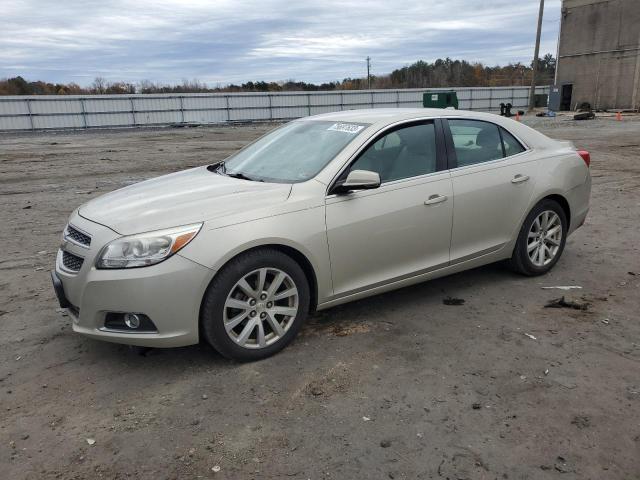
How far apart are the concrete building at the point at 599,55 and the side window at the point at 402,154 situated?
44.3m

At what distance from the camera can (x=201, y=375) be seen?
3.47 m

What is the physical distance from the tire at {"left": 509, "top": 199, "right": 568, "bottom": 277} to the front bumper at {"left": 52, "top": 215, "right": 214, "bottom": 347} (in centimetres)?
302

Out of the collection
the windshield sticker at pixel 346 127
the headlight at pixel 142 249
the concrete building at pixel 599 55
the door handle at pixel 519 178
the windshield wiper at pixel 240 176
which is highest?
the concrete building at pixel 599 55

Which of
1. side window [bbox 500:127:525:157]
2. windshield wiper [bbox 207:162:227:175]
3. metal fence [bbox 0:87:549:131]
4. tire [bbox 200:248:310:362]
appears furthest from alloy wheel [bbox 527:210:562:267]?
metal fence [bbox 0:87:549:131]

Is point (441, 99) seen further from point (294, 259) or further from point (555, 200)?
point (294, 259)

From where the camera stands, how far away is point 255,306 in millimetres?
3535

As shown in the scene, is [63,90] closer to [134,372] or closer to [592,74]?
[592,74]

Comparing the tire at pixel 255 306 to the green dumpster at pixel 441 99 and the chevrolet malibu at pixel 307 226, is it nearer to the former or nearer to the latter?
the chevrolet malibu at pixel 307 226

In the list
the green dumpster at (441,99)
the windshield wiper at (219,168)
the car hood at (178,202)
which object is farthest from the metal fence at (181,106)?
the car hood at (178,202)

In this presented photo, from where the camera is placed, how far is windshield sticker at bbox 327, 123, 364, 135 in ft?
13.8

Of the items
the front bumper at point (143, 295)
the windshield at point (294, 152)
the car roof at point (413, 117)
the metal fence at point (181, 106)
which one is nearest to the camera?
the front bumper at point (143, 295)

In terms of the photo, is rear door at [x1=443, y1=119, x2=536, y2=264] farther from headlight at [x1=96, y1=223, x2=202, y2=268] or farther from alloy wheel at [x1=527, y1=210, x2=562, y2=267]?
headlight at [x1=96, y1=223, x2=202, y2=268]

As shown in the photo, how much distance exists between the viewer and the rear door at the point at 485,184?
4.43 m

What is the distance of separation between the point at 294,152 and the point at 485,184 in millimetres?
1617
